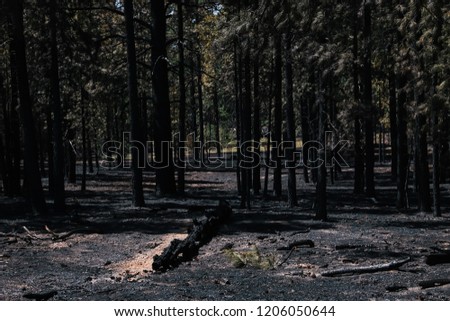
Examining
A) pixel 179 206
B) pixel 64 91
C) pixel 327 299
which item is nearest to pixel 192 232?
pixel 327 299

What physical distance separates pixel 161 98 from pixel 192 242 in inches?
567

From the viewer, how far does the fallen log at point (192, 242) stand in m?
12.5

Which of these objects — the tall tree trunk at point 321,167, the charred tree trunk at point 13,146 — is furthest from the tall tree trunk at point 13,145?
the tall tree trunk at point 321,167

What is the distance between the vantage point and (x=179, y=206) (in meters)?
24.3

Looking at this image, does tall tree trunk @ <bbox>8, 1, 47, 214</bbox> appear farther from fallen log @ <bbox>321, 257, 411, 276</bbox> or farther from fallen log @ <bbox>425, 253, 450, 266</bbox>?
Answer: fallen log @ <bbox>425, 253, 450, 266</bbox>

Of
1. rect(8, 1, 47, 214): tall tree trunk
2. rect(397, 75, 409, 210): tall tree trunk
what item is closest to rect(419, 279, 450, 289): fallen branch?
rect(397, 75, 409, 210): tall tree trunk

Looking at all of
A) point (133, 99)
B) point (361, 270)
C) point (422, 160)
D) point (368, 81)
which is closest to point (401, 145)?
point (422, 160)

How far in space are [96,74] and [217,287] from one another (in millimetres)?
18171

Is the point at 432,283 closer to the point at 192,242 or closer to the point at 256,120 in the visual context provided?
the point at 192,242

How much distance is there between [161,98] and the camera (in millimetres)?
27984

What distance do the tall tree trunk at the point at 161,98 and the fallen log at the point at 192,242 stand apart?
8.28m

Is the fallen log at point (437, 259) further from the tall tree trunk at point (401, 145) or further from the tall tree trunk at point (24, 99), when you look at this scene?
the tall tree trunk at point (24, 99)

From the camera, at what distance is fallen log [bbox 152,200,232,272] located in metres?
12.5
